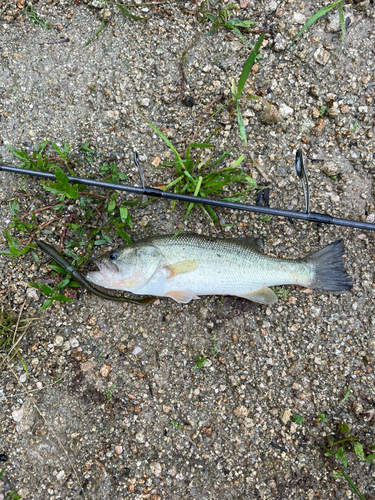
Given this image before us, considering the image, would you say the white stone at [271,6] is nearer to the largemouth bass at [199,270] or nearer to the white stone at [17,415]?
the largemouth bass at [199,270]

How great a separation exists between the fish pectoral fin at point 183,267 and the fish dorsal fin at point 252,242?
48cm

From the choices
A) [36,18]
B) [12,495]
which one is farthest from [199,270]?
[36,18]

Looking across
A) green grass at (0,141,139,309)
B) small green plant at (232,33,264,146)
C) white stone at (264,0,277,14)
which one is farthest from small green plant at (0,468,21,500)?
white stone at (264,0,277,14)

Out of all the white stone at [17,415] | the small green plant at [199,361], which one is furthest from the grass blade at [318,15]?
the white stone at [17,415]

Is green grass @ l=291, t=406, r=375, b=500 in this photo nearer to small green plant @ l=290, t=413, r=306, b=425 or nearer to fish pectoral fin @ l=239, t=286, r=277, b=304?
small green plant @ l=290, t=413, r=306, b=425

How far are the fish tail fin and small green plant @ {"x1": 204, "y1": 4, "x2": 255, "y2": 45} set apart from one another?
2227mm

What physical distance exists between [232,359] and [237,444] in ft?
2.49

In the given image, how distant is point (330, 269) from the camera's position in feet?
9.67

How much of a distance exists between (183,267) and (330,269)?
4.41 feet

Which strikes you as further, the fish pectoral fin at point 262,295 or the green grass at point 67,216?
the green grass at point 67,216

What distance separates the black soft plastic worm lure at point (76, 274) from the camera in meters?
2.95

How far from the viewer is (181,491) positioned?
9.57ft

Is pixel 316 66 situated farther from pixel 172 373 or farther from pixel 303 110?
pixel 172 373

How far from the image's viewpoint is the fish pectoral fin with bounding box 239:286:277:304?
292 cm
